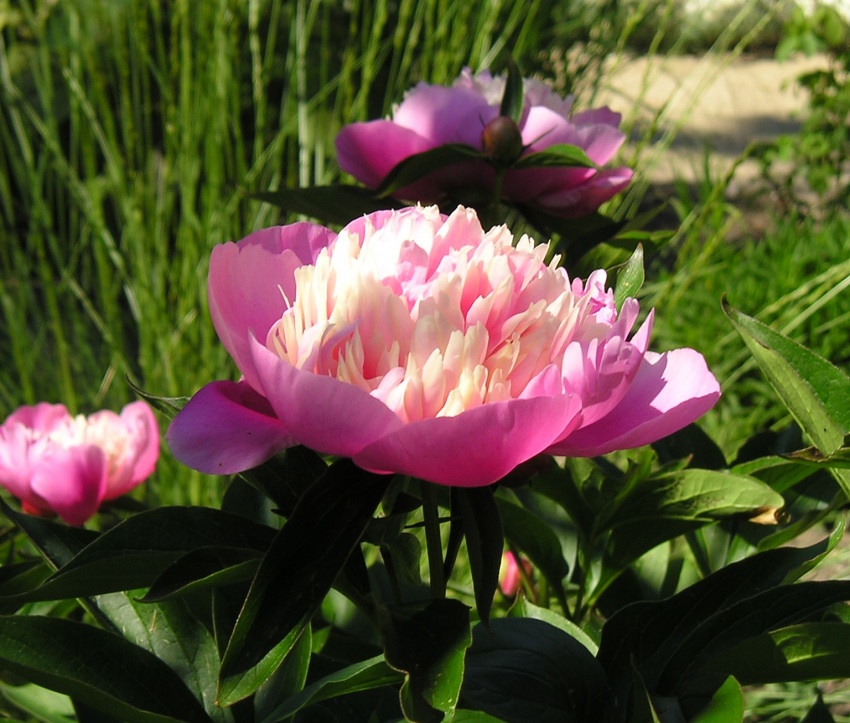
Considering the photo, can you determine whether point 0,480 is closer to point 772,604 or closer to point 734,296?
point 772,604

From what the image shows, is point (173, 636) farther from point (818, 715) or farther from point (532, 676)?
point (818, 715)

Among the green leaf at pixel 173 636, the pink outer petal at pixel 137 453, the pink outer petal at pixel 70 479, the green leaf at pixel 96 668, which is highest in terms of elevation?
the green leaf at pixel 96 668

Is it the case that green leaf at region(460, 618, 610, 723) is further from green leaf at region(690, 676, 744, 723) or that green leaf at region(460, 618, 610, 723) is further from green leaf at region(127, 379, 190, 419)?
green leaf at region(127, 379, 190, 419)

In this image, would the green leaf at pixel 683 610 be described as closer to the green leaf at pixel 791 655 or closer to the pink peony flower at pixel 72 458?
the green leaf at pixel 791 655

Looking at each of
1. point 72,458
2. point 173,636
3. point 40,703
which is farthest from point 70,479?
point 173,636

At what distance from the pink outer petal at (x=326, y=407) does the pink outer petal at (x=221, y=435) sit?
0.03 meters

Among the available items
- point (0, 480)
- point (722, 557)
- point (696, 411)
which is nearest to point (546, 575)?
point (722, 557)

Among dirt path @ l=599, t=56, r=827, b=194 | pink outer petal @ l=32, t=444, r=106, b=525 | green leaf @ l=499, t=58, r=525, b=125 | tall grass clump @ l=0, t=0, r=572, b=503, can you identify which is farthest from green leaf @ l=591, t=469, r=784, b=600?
dirt path @ l=599, t=56, r=827, b=194

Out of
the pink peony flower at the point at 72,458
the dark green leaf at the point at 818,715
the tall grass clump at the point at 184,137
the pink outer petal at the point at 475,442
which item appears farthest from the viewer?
the tall grass clump at the point at 184,137

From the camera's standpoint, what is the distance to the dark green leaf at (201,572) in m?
0.33

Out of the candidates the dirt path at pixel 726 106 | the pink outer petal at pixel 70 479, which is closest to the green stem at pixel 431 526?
the pink outer petal at pixel 70 479

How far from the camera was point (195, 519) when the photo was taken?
367 millimetres

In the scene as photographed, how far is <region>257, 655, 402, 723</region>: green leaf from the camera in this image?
338 millimetres

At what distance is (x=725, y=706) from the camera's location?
1.14 feet
